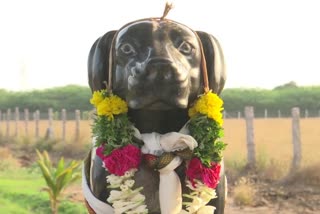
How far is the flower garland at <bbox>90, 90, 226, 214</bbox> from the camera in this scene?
8.28ft

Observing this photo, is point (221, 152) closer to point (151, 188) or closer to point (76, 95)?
point (151, 188)

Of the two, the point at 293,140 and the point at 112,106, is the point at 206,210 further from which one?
the point at 293,140

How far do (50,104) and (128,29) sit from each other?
40.4m

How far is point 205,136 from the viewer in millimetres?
2566

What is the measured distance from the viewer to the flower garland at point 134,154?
8.28 ft

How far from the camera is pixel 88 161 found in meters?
3.02

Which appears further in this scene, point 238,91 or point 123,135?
point 238,91

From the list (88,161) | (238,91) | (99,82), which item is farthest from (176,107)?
(238,91)

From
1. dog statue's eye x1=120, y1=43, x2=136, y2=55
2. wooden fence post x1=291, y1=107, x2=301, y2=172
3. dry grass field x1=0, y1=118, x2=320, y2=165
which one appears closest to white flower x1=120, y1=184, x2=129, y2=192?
dog statue's eye x1=120, y1=43, x2=136, y2=55

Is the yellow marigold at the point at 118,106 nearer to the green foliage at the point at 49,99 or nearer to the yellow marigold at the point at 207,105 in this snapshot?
the yellow marigold at the point at 207,105

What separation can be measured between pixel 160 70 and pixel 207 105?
14.4 inches

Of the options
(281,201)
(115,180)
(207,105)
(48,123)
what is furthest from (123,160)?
(48,123)

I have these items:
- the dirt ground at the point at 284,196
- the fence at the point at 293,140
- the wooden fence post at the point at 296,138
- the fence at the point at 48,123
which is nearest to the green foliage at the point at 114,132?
the dirt ground at the point at 284,196

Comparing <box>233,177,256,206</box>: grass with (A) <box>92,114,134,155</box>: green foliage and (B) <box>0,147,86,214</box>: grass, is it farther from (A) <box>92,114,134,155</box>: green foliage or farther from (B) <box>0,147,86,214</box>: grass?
(A) <box>92,114,134,155</box>: green foliage
